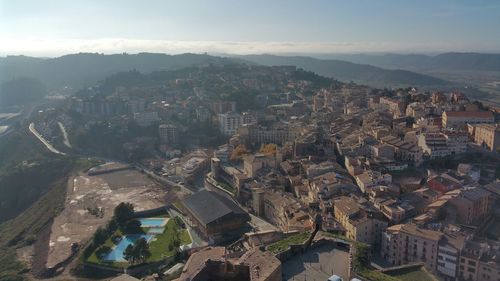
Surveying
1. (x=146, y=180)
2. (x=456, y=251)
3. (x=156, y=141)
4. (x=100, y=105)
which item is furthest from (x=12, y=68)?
(x=456, y=251)

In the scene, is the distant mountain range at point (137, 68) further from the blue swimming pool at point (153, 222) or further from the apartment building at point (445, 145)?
the apartment building at point (445, 145)

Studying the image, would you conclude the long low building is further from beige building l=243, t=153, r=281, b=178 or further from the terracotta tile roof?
→ the terracotta tile roof

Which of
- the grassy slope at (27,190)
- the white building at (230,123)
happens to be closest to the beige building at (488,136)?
the white building at (230,123)

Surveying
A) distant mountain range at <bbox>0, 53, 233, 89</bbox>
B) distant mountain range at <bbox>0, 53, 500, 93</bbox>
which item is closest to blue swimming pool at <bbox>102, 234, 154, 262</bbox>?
distant mountain range at <bbox>0, 53, 500, 93</bbox>

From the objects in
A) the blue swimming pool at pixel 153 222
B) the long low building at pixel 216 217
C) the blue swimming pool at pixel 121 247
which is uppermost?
the long low building at pixel 216 217

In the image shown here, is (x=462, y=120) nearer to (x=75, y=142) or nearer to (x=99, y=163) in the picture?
(x=99, y=163)

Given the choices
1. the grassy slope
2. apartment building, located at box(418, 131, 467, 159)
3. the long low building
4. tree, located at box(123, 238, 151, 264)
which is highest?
apartment building, located at box(418, 131, 467, 159)
